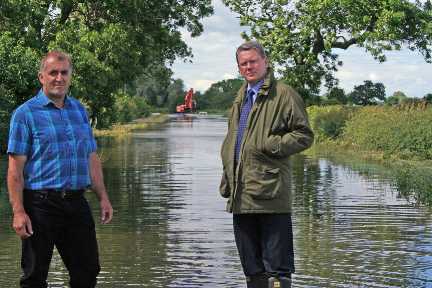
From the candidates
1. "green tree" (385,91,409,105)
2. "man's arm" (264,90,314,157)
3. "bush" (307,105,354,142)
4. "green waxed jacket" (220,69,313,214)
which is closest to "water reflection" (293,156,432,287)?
"green waxed jacket" (220,69,313,214)

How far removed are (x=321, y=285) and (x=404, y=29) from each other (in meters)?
28.7

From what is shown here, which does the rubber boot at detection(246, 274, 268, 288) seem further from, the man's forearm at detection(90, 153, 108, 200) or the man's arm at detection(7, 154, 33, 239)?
the man's arm at detection(7, 154, 33, 239)

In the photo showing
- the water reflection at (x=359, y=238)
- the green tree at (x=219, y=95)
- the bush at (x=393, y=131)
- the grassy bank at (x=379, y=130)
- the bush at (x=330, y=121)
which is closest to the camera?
the water reflection at (x=359, y=238)

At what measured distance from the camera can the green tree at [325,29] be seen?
32469 millimetres

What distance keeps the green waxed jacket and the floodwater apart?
1.94 meters

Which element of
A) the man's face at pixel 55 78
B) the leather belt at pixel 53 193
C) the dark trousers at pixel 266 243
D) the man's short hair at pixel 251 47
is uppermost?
the man's short hair at pixel 251 47

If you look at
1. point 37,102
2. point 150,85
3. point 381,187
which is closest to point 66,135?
point 37,102

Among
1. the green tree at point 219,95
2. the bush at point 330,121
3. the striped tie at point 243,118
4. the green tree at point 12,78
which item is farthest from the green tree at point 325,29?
the green tree at point 219,95

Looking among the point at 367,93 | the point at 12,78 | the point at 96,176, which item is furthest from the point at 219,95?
the point at 96,176

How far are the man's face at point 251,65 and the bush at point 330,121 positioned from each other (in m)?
26.4

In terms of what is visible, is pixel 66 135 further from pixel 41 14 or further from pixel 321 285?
pixel 41 14

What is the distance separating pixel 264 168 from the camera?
551 centimetres

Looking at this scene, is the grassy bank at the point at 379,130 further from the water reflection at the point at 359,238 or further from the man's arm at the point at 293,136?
the man's arm at the point at 293,136

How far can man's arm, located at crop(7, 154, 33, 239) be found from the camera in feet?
16.8
